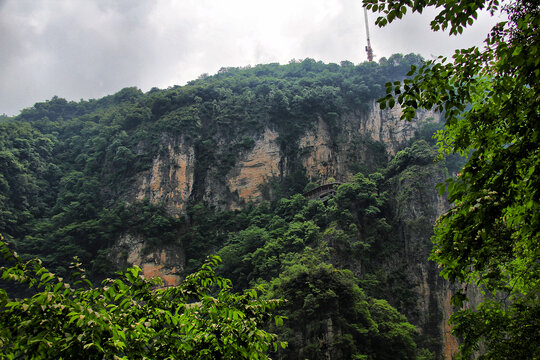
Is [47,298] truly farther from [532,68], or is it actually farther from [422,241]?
[422,241]

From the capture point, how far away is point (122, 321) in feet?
11.8

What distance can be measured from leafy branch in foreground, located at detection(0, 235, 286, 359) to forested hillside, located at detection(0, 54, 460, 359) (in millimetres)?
12240

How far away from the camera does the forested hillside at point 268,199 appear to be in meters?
17.2

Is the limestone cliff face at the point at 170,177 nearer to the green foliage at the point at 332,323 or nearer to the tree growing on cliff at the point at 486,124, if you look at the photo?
the green foliage at the point at 332,323

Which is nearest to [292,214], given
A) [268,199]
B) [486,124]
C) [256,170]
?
[268,199]

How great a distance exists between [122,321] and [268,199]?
28963 mm

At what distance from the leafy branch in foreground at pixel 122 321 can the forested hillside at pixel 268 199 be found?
482 inches

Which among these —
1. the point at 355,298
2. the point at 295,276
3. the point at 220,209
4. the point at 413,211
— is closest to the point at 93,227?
the point at 220,209

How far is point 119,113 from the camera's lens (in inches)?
1478

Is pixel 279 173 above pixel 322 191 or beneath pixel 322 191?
above

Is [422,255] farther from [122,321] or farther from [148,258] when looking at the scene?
[122,321]

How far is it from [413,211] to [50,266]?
23812 millimetres

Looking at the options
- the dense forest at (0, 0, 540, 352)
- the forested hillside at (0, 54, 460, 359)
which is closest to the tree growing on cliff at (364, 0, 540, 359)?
the dense forest at (0, 0, 540, 352)

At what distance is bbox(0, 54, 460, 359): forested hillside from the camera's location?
17.2 m
